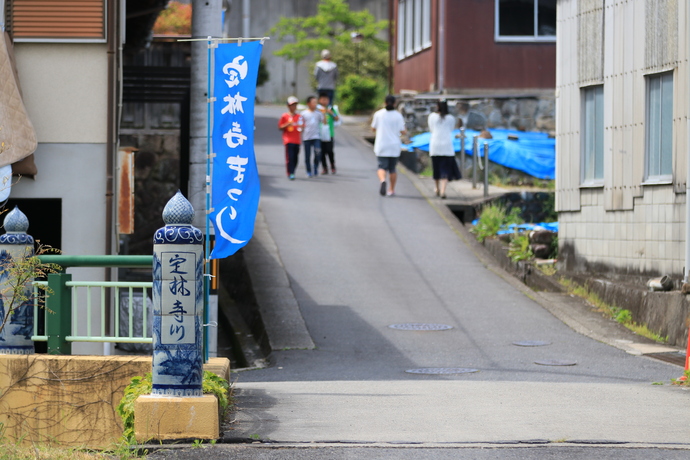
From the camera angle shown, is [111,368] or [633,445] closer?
[633,445]

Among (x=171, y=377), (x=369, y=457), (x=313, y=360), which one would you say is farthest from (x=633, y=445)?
(x=313, y=360)

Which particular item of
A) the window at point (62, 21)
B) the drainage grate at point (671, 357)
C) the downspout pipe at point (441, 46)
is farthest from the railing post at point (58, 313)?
the downspout pipe at point (441, 46)

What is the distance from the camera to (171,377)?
6.65m

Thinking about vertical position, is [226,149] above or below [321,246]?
above

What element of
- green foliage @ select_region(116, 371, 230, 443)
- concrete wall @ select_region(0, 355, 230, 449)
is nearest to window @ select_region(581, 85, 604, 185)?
concrete wall @ select_region(0, 355, 230, 449)

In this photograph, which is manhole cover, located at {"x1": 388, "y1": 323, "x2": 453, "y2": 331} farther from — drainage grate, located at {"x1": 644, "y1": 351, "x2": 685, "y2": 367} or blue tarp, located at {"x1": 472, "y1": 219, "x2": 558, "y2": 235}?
blue tarp, located at {"x1": 472, "y1": 219, "x2": 558, "y2": 235}

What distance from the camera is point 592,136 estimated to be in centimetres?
1501

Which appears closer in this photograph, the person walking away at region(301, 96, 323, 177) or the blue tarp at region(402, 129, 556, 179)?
the person walking away at region(301, 96, 323, 177)

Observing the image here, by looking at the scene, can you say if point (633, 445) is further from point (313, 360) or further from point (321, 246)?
point (321, 246)

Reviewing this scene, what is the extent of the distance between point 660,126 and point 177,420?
9000 mm

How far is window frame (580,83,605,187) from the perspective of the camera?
→ 48.5ft

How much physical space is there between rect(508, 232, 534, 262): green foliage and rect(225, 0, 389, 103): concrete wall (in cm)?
2367

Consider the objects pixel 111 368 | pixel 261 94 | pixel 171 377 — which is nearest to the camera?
pixel 171 377

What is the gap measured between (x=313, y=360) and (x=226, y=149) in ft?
11.0
